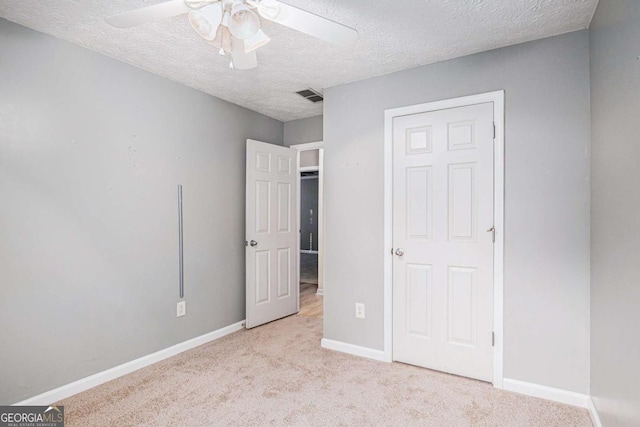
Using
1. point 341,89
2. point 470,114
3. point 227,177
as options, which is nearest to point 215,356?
point 227,177

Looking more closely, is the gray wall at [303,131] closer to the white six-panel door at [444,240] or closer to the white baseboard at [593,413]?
the white six-panel door at [444,240]

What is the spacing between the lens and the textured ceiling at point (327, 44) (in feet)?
6.16

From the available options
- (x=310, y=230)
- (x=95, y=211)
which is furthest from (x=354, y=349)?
(x=310, y=230)

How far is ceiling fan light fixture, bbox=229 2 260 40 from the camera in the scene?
1.46 m

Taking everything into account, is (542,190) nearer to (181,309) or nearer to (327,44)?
(327,44)

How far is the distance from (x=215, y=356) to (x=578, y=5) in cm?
345

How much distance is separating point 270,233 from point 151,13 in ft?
8.34

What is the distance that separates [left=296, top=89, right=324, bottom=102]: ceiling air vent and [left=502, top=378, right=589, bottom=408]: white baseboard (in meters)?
2.81

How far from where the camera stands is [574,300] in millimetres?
2131

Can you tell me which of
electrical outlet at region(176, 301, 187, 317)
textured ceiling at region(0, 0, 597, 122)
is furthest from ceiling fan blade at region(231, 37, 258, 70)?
electrical outlet at region(176, 301, 187, 317)

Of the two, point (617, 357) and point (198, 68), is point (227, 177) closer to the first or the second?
point (198, 68)

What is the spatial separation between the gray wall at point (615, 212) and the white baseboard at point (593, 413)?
70 millimetres

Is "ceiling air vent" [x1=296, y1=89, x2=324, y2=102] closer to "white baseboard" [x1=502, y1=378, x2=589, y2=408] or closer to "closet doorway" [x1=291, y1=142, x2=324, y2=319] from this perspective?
"closet doorway" [x1=291, y1=142, x2=324, y2=319]

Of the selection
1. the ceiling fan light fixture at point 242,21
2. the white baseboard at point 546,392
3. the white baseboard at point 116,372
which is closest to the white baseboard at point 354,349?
the white baseboard at point 546,392
